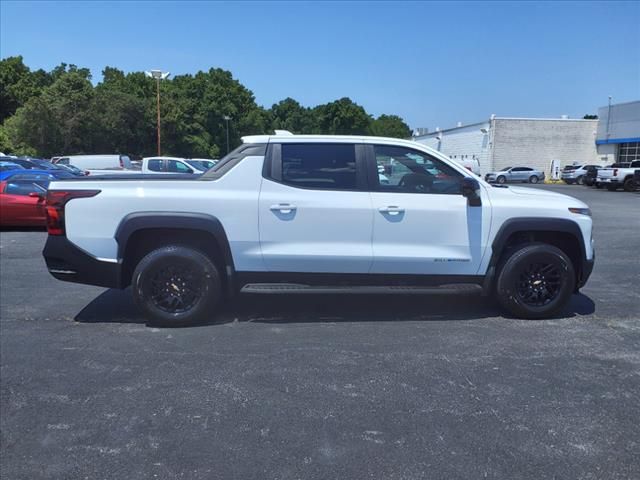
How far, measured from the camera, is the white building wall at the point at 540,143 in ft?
162

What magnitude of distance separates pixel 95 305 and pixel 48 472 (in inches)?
140

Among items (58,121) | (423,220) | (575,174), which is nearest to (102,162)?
(58,121)

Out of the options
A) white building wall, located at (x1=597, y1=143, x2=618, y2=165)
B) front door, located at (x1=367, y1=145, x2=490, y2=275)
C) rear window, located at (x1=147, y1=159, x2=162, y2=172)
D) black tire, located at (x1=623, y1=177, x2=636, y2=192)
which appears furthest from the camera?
white building wall, located at (x1=597, y1=143, x2=618, y2=165)

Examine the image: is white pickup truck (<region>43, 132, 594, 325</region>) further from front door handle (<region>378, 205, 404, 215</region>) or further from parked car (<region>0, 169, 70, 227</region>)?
parked car (<region>0, 169, 70, 227</region>)

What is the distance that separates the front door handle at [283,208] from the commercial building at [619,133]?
147 feet

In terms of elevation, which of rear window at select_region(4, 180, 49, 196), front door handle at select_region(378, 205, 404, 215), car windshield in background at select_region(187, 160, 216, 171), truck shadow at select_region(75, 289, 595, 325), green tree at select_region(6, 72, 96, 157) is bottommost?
truck shadow at select_region(75, 289, 595, 325)

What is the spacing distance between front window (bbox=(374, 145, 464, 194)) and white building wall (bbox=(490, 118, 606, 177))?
4712 cm

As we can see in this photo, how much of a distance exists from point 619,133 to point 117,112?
150 feet

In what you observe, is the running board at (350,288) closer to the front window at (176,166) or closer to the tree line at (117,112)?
the front window at (176,166)

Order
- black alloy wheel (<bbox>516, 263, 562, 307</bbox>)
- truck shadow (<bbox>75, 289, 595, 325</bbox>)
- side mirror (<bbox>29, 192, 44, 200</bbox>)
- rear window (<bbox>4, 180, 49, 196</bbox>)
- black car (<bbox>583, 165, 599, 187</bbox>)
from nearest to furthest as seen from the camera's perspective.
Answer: black alloy wheel (<bbox>516, 263, 562, 307</bbox>)
truck shadow (<bbox>75, 289, 595, 325</bbox>)
side mirror (<bbox>29, 192, 44, 200</bbox>)
rear window (<bbox>4, 180, 49, 196</bbox>)
black car (<bbox>583, 165, 599, 187</bbox>)

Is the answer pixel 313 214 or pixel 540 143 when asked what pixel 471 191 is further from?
pixel 540 143

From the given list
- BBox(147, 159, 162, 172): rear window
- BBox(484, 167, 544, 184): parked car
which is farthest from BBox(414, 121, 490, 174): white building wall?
BBox(147, 159, 162, 172): rear window

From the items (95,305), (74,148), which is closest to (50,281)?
(95,305)

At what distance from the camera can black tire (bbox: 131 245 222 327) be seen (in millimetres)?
5312
